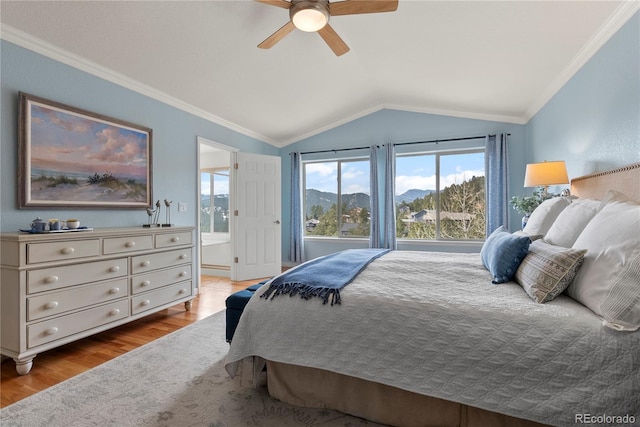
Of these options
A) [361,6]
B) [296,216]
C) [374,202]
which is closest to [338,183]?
[374,202]

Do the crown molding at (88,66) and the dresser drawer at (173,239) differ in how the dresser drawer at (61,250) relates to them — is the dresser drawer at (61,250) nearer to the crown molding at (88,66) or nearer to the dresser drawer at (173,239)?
the dresser drawer at (173,239)

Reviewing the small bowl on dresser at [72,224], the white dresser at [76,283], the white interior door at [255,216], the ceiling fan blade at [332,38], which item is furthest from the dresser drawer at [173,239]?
the ceiling fan blade at [332,38]

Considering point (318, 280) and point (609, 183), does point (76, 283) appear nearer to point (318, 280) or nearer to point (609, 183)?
point (318, 280)

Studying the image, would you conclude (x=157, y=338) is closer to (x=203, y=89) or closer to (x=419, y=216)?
(x=203, y=89)

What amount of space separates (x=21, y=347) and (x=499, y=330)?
2.80 m

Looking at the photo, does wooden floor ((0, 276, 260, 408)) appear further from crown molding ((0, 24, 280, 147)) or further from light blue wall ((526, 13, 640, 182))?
light blue wall ((526, 13, 640, 182))

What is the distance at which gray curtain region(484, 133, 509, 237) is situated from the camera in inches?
170

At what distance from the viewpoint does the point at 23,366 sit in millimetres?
1986

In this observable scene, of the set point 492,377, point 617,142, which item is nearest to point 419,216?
point 617,142

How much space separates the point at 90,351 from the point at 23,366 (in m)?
0.40

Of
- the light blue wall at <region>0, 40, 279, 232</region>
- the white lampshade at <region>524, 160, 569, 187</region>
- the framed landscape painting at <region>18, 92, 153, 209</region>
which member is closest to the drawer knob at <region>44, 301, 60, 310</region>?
the light blue wall at <region>0, 40, 279, 232</region>

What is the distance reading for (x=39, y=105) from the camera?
7.86 feet

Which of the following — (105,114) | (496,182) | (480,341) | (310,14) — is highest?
(310,14)

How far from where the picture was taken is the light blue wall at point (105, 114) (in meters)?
2.25
